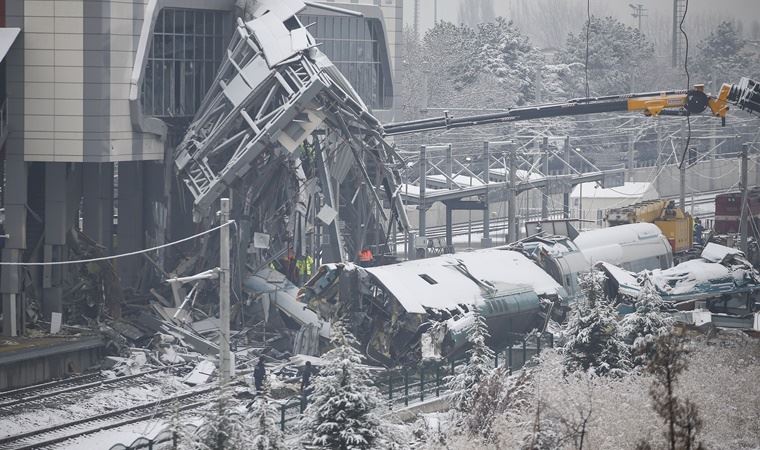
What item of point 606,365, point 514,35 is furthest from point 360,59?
point 514,35

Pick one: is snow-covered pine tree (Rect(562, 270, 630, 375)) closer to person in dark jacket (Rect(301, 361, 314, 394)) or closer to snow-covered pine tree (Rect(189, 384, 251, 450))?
person in dark jacket (Rect(301, 361, 314, 394))

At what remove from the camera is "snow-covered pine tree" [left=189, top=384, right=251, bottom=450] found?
19.5 m

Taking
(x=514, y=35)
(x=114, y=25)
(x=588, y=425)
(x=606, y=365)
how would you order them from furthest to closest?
(x=514, y=35), (x=114, y=25), (x=606, y=365), (x=588, y=425)

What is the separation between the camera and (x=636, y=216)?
5469 cm

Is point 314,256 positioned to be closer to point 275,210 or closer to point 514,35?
point 275,210

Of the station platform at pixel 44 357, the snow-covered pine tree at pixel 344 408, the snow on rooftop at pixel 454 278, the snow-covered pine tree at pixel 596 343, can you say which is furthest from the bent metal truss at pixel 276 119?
the snow-covered pine tree at pixel 344 408

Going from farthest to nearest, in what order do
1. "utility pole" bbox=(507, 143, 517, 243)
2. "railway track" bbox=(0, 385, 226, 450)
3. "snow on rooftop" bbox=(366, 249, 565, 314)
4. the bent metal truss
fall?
"utility pole" bbox=(507, 143, 517, 243) → the bent metal truss → "snow on rooftop" bbox=(366, 249, 565, 314) → "railway track" bbox=(0, 385, 226, 450)

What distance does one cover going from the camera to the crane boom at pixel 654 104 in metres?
46.8

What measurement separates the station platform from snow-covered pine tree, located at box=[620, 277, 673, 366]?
14.5 meters

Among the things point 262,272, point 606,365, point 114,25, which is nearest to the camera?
point 606,365

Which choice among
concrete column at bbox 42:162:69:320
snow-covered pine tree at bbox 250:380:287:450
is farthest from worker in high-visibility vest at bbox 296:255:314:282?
snow-covered pine tree at bbox 250:380:287:450

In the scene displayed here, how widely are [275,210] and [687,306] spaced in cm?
1367

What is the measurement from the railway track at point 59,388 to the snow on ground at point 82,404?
0.66 ft

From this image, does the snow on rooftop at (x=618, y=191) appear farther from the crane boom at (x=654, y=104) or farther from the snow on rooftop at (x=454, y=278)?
the snow on rooftop at (x=454, y=278)
